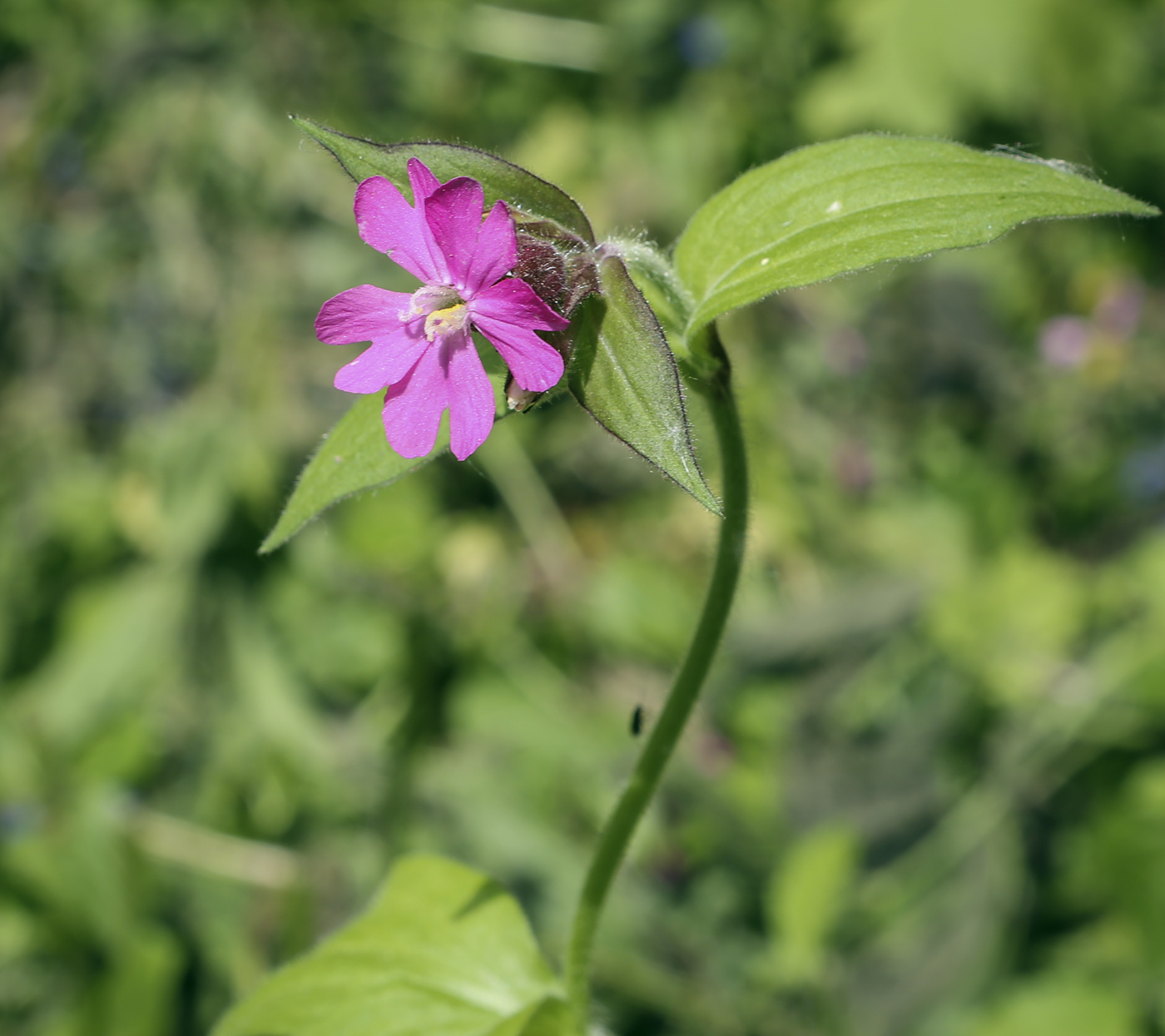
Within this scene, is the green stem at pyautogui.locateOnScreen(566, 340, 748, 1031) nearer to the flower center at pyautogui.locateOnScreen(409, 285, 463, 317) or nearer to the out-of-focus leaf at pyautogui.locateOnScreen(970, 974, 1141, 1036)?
the flower center at pyautogui.locateOnScreen(409, 285, 463, 317)

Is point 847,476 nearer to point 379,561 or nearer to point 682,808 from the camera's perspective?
point 682,808

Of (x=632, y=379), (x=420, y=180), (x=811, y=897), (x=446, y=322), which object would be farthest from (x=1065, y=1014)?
(x=420, y=180)

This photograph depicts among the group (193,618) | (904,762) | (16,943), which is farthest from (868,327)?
(16,943)

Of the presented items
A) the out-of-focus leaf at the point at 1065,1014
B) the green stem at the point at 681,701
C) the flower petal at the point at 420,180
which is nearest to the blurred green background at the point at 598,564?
the out-of-focus leaf at the point at 1065,1014

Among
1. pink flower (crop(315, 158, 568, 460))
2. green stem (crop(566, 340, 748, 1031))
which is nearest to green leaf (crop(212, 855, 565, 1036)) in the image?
green stem (crop(566, 340, 748, 1031))

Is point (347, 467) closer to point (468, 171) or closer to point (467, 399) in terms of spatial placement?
point (467, 399)

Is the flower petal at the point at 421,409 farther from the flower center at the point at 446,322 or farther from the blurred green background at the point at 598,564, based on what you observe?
the blurred green background at the point at 598,564

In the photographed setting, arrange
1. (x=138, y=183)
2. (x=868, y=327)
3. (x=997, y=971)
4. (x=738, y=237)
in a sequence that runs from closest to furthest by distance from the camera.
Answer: (x=738, y=237) < (x=997, y=971) < (x=868, y=327) < (x=138, y=183)
